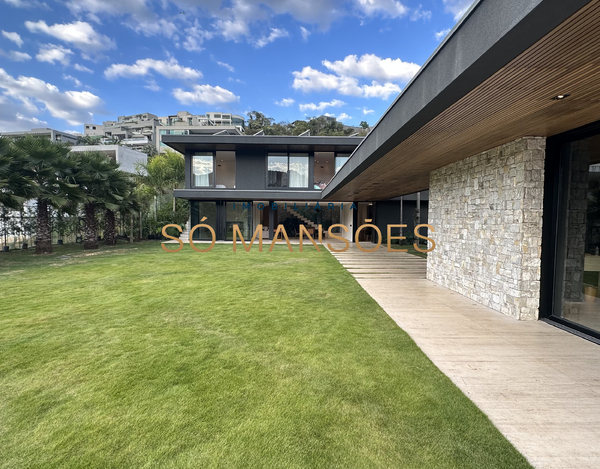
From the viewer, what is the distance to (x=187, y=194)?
1864cm

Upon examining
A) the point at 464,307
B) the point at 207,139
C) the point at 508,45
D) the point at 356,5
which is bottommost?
the point at 464,307

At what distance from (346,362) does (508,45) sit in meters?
3.26

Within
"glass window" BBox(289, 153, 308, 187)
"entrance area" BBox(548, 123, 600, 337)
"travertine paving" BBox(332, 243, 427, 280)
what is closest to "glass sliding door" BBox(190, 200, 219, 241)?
"glass window" BBox(289, 153, 308, 187)

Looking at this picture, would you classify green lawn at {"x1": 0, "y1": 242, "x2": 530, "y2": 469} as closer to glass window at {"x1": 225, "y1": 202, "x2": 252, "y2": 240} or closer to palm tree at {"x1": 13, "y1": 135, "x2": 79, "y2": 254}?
palm tree at {"x1": 13, "y1": 135, "x2": 79, "y2": 254}

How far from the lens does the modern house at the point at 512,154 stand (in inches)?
92.7

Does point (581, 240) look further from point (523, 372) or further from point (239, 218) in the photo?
point (239, 218)

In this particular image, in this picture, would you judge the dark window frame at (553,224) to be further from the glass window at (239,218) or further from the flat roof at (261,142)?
the glass window at (239,218)

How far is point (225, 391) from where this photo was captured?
2811 millimetres

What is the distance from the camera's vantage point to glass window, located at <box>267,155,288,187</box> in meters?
19.7

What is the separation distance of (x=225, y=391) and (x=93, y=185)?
14494mm

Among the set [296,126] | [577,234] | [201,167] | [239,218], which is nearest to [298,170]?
[239,218]

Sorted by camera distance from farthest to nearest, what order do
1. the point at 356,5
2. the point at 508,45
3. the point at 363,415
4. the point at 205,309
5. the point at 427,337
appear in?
the point at 356,5
the point at 205,309
the point at 427,337
the point at 363,415
the point at 508,45

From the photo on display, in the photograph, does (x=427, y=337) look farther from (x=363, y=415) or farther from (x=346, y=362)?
(x=363, y=415)

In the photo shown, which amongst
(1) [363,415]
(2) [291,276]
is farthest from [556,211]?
(2) [291,276]
